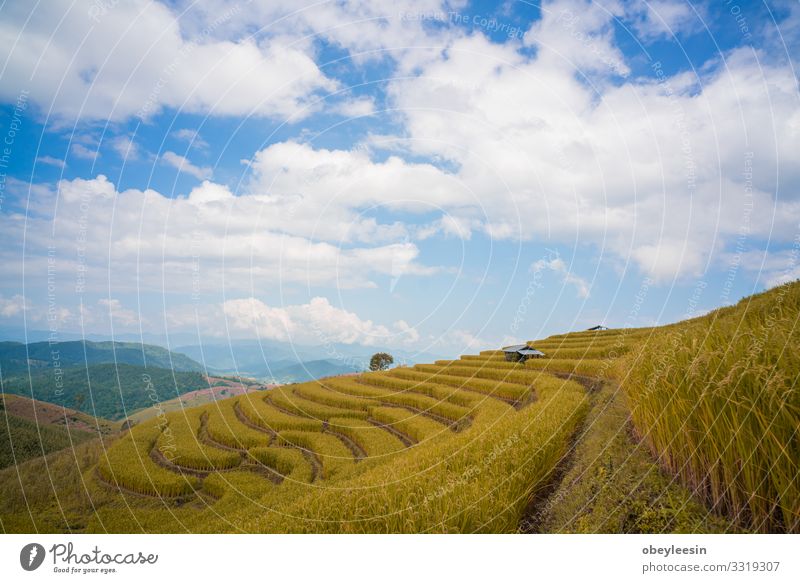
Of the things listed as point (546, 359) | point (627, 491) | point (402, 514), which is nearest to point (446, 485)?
point (402, 514)

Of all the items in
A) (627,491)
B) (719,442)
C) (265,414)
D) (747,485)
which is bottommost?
(265,414)

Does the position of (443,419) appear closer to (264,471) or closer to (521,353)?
(264,471)

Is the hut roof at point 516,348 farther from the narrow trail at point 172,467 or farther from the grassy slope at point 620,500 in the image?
the narrow trail at point 172,467

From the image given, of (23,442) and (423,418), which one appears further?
(23,442)

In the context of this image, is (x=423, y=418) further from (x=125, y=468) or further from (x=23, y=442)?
(x=23, y=442)

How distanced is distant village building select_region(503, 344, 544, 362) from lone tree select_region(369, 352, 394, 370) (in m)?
39.8

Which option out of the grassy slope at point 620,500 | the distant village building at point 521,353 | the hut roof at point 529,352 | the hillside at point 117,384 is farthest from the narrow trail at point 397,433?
the hillside at point 117,384

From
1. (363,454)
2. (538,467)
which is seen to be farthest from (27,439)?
(538,467)

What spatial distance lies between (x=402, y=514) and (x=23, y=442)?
3422 cm

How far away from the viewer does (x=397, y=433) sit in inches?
802

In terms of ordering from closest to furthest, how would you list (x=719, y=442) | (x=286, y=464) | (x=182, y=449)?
(x=719, y=442), (x=286, y=464), (x=182, y=449)

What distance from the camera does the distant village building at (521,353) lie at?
27427 millimetres

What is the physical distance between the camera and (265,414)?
2542cm
